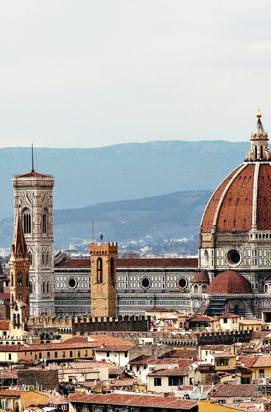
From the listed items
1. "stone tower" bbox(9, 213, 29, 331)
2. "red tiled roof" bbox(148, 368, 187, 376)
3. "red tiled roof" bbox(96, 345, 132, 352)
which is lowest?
"red tiled roof" bbox(148, 368, 187, 376)

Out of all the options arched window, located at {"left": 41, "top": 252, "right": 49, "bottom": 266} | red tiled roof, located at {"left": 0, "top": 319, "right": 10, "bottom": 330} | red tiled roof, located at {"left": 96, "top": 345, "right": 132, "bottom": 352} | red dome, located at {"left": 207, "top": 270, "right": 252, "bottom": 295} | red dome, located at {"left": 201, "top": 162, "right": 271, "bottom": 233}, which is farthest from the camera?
arched window, located at {"left": 41, "top": 252, "right": 49, "bottom": 266}

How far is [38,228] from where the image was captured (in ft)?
585

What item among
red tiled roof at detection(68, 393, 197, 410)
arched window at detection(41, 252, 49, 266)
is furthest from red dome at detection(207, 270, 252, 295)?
red tiled roof at detection(68, 393, 197, 410)

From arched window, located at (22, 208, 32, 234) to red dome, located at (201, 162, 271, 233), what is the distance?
12249 mm

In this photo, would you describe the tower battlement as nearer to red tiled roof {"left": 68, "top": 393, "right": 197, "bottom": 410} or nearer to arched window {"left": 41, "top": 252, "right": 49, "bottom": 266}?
arched window {"left": 41, "top": 252, "right": 49, "bottom": 266}

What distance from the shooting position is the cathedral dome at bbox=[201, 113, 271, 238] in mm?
171750

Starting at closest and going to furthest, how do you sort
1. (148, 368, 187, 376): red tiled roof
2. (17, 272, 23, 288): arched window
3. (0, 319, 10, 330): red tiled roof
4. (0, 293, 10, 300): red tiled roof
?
(148, 368, 187, 376): red tiled roof, (0, 319, 10, 330): red tiled roof, (17, 272, 23, 288): arched window, (0, 293, 10, 300): red tiled roof

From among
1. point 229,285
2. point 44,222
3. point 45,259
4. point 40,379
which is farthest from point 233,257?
point 40,379

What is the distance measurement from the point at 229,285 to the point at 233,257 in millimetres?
7188

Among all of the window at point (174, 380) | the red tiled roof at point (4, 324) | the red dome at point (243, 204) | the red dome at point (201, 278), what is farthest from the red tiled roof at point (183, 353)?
the red dome at point (243, 204)

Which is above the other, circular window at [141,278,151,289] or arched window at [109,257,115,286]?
circular window at [141,278,151,289]

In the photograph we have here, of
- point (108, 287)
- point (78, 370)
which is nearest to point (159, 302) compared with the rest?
point (108, 287)

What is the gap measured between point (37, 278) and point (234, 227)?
13.8 metres

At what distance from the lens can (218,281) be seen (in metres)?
168
